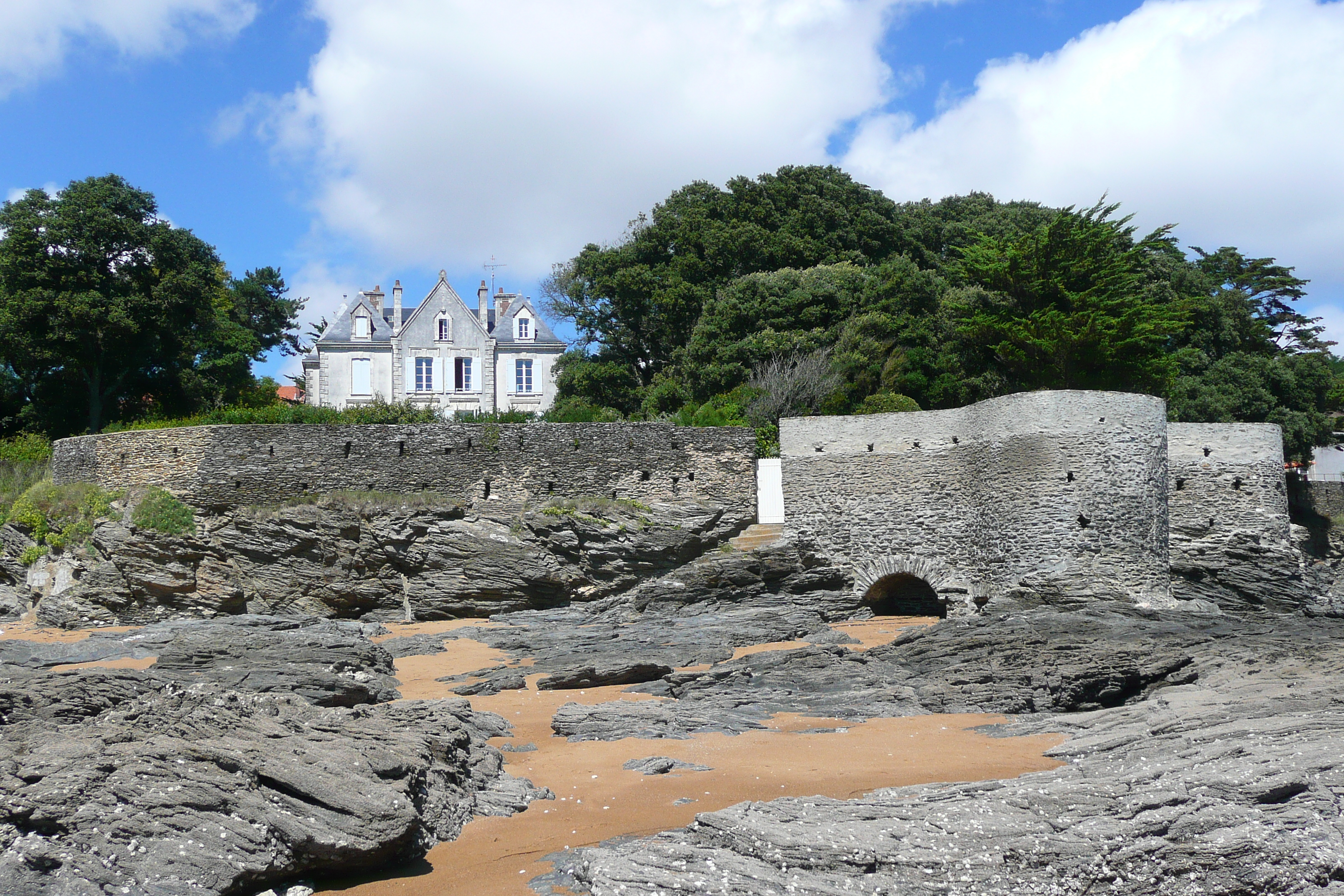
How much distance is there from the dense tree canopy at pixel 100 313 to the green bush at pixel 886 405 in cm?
1855

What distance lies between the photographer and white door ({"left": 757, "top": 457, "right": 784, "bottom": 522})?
22.6 meters

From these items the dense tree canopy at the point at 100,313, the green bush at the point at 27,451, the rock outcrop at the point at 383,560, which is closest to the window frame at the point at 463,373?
the dense tree canopy at the point at 100,313

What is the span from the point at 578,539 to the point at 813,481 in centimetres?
567

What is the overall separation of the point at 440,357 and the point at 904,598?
70.7 ft

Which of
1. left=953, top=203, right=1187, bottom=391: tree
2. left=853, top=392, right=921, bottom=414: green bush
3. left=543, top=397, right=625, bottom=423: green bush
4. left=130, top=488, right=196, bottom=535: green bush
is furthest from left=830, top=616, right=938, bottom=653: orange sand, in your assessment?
left=130, top=488, right=196, bottom=535: green bush

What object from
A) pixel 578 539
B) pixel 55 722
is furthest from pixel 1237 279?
pixel 55 722

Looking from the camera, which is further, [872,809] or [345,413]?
[345,413]

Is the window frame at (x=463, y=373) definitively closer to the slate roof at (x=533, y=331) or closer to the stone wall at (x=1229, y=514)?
the slate roof at (x=533, y=331)

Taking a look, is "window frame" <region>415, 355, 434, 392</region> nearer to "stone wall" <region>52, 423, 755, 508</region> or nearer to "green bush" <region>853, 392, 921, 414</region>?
"stone wall" <region>52, 423, 755, 508</region>

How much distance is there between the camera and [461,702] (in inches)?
468

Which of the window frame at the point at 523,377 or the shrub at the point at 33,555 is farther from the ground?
the window frame at the point at 523,377

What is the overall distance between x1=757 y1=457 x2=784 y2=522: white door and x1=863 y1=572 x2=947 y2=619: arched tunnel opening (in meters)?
2.84

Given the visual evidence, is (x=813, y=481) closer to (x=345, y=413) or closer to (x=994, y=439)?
(x=994, y=439)

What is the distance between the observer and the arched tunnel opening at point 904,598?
22.1m
